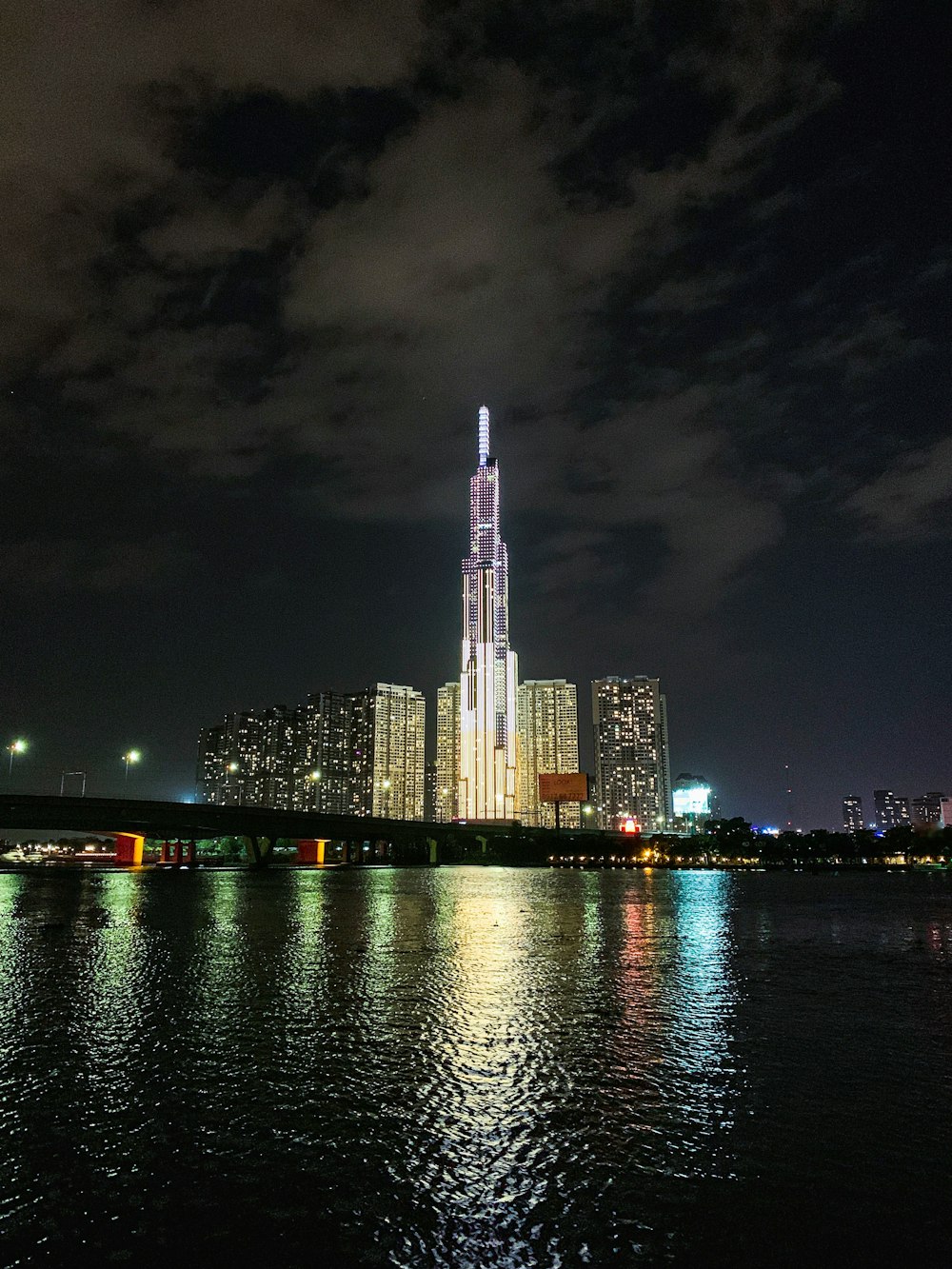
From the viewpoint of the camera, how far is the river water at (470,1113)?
5633mm

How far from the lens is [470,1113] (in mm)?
8156

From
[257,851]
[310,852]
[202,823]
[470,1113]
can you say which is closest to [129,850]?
[310,852]

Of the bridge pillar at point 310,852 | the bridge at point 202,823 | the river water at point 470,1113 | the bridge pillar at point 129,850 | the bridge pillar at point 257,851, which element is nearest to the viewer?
the river water at point 470,1113

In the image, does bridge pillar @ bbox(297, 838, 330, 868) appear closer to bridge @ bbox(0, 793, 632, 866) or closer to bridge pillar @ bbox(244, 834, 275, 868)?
bridge @ bbox(0, 793, 632, 866)

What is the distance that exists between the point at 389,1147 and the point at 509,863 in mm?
188071

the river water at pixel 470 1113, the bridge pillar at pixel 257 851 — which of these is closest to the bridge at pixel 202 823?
the bridge pillar at pixel 257 851

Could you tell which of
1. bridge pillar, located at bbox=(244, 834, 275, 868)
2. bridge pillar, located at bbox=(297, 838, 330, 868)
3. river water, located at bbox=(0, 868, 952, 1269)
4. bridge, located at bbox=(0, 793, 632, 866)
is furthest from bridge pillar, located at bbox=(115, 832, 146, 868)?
river water, located at bbox=(0, 868, 952, 1269)

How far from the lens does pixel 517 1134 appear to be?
7551 mm

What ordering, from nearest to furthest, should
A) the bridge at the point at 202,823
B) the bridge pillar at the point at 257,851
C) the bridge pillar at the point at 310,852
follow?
the bridge at the point at 202,823
the bridge pillar at the point at 257,851
the bridge pillar at the point at 310,852

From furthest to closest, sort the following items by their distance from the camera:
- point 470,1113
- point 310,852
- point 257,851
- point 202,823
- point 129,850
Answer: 1. point 310,852
2. point 129,850
3. point 257,851
4. point 202,823
5. point 470,1113

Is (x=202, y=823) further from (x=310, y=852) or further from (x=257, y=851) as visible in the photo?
(x=310, y=852)

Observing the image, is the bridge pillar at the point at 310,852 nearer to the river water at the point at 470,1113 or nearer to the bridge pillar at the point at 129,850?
the bridge pillar at the point at 129,850

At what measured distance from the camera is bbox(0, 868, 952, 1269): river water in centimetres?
563

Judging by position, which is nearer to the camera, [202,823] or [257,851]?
[202,823]
